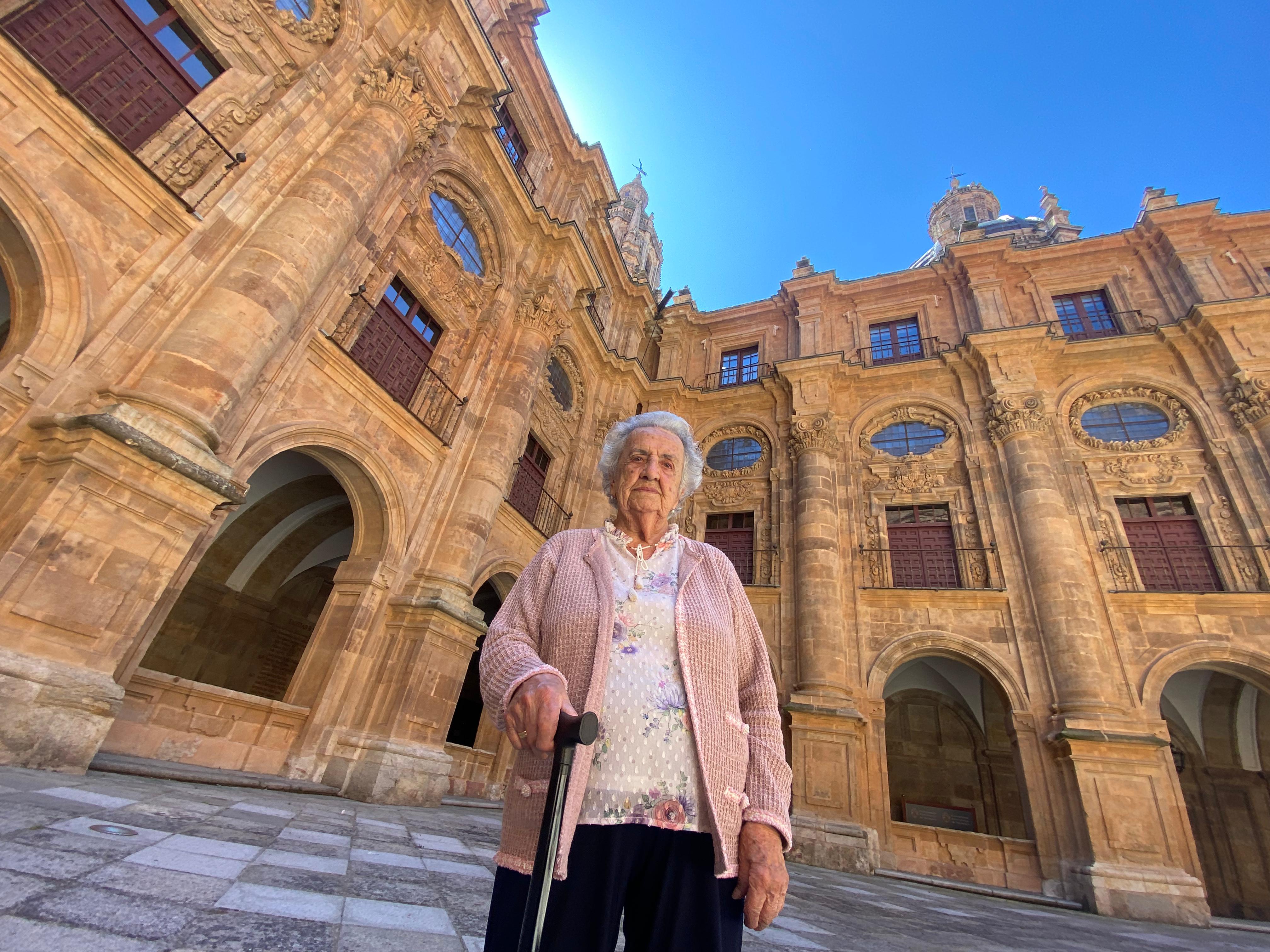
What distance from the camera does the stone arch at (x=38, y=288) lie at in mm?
4883

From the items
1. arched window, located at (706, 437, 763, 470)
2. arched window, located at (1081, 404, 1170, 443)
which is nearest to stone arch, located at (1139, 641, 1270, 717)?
arched window, located at (1081, 404, 1170, 443)

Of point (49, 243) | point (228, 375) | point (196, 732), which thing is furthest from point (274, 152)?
point (196, 732)

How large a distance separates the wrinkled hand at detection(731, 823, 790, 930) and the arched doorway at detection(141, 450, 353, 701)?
9.83 meters

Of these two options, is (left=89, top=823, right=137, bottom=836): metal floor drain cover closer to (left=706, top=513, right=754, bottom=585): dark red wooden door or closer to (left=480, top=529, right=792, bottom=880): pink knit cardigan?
(left=480, top=529, right=792, bottom=880): pink knit cardigan

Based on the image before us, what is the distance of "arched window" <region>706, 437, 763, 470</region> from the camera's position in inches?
607

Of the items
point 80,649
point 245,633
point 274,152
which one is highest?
point 274,152

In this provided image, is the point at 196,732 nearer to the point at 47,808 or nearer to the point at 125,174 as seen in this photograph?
the point at 47,808

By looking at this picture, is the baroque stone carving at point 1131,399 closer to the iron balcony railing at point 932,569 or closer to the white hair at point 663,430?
the iron balcony railing at point 932,569

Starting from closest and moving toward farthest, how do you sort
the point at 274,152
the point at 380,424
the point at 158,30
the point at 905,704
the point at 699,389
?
the point at 158,30
the point at 274,152
the point at 380,424
the point at 905,704
the point at 699,389

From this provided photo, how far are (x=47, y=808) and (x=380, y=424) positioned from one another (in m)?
6.26

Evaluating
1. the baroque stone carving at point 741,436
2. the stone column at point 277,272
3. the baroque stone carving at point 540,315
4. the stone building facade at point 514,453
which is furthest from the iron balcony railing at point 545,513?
the stone column at point 277,272

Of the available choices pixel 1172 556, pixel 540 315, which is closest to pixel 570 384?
pixel 540 315

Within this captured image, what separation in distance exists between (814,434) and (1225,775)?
11.4 metres

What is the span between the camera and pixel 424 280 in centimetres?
958
